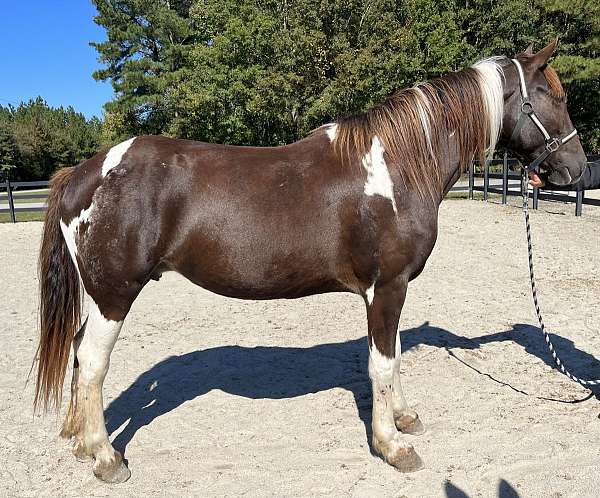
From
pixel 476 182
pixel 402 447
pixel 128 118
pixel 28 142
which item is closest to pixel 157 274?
pixel 402 447

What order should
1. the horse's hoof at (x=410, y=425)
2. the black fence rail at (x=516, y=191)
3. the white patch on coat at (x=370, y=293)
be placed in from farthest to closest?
the black fence rail at (x=516, y=191)
the horse's hoof at (x=410, y=425)
the white patch on coat at (x=370, y=293)

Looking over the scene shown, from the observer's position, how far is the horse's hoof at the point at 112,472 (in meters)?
2.73

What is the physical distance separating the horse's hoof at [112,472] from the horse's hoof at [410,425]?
1.72 metres

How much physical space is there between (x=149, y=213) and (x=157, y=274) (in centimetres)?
45

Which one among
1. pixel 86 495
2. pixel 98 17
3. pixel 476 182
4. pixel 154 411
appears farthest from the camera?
pixel 98 17

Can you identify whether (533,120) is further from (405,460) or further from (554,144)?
(405,460)

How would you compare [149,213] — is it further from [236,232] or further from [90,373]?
Result: [90,373]

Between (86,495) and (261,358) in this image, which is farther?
(261,358)

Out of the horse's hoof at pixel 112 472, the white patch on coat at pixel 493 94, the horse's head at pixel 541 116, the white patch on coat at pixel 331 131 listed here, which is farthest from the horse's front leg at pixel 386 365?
the horse's hoof at pixel 112 472

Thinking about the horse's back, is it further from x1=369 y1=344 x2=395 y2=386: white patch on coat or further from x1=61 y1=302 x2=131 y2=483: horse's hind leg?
x1=369 y1=344 x2=395 y2=386: white patch on coat

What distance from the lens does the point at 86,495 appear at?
2.64 m

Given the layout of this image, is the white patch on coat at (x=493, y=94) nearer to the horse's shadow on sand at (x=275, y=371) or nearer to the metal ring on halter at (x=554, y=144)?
the metal ring on halter at (x=554, y=144)

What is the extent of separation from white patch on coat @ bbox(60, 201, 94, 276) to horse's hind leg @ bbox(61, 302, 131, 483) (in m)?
0.36

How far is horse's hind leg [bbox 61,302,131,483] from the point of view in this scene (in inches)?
109
